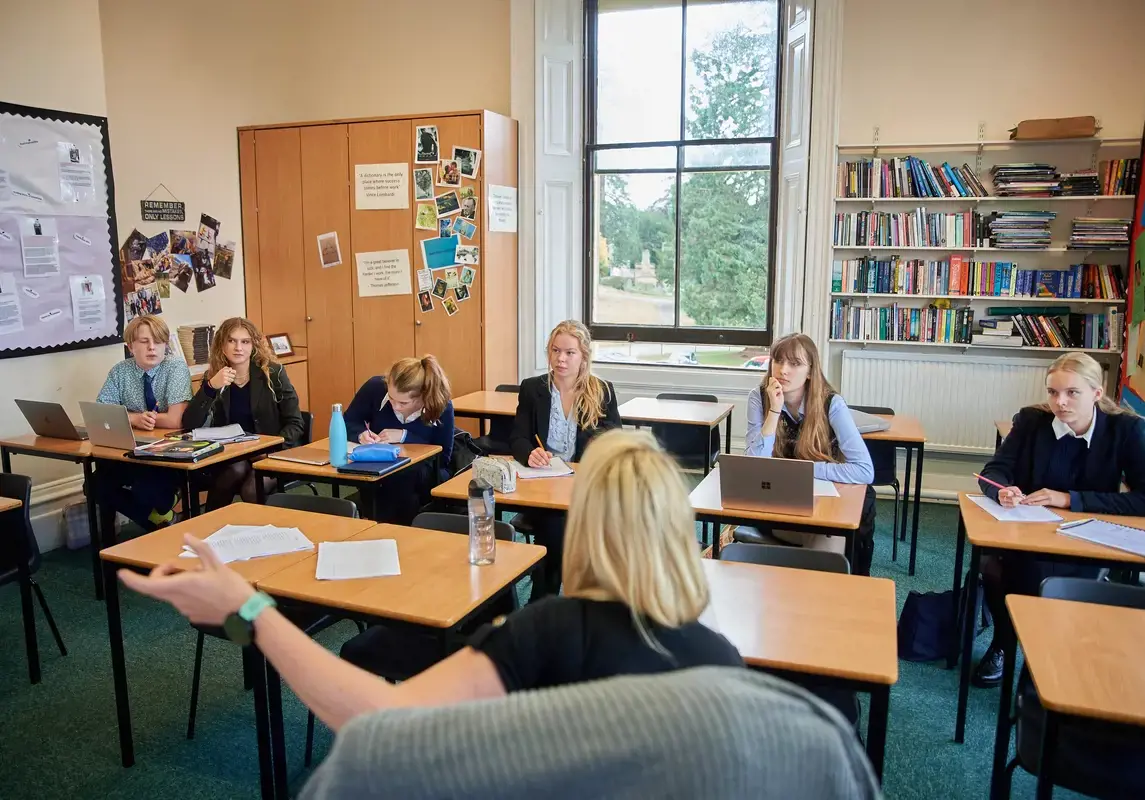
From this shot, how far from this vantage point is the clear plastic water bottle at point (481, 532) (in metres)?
2.31

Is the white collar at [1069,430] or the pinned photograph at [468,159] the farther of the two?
the pinned photograph at [468,159]

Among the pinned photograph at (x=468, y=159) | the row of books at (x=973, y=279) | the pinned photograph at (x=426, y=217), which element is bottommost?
the row of books at (x=973, y=279)

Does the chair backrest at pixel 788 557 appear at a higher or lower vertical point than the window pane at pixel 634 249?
lower

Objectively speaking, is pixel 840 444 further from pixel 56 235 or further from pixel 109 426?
pixel 56 235

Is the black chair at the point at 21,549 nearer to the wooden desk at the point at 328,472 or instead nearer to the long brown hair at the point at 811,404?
the wooden desk at the point at 328,472

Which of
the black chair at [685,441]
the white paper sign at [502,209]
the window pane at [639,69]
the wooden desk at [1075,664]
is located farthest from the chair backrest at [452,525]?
the window pane at [639,69]

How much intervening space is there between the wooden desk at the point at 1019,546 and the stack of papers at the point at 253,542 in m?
2.04

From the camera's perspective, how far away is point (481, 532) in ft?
7.63

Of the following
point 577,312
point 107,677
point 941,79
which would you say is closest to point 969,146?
point 941,79

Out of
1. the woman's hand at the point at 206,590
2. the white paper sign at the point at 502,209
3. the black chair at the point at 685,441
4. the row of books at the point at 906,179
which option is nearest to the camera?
the woman's hand at the point at 206,590

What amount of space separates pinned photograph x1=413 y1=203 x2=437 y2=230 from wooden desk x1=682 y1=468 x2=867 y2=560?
3.47 metres

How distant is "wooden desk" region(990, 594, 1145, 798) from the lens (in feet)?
5.27

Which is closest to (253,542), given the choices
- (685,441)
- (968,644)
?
(968,644)

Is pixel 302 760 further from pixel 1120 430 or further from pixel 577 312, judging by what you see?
pixel 577 312
